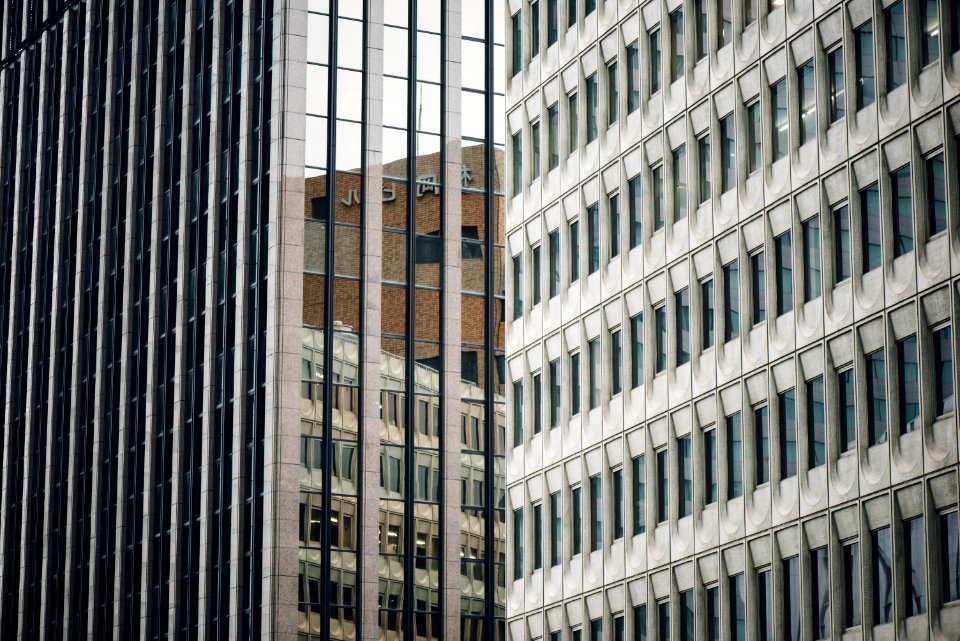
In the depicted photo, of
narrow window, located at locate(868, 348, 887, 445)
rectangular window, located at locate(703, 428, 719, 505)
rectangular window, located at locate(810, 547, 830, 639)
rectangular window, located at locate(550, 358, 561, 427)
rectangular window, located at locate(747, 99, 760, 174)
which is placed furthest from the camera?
rectangular window, located at locate(550, 358, 561, 427)

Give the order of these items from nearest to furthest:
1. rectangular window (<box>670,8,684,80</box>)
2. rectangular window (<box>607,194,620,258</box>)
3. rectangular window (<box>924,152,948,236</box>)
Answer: rectangular window (<box>924,152,948,236</box>) → rectangular window (<box>670,8,684,80</box>) → rectangular window (<box>607,194,620,258</box>)

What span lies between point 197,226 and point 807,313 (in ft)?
141

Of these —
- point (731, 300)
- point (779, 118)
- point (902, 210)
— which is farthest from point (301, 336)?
point (902, 210)

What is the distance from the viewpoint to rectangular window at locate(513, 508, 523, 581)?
6191 cm

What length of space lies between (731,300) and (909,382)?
319 inches

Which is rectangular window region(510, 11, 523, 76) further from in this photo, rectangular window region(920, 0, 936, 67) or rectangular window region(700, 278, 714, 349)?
rectangular window region(920, 0, 936, 67)

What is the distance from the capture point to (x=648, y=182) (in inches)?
2259

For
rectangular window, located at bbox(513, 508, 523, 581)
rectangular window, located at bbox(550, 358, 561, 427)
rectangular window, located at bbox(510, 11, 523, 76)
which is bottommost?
rectangular window, located at bbox(513, 508, 523, 581)

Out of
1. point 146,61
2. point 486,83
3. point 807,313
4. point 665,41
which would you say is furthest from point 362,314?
point 807,313

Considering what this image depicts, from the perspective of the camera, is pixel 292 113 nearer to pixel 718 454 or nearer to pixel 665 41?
pixel 665 41

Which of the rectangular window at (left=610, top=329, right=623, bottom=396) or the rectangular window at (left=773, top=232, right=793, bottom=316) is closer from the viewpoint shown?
the rectangular window at (left=773, top=232, right=793, bottom=316)

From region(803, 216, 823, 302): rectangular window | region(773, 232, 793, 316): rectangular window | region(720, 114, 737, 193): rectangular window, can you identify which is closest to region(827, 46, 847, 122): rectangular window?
region(803, 216, 823, 302): rectangular window

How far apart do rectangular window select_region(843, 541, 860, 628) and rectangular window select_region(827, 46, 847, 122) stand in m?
10.3

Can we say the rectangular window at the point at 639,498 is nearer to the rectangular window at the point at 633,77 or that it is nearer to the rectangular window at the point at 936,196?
the rectangular window at the point at 633,77
